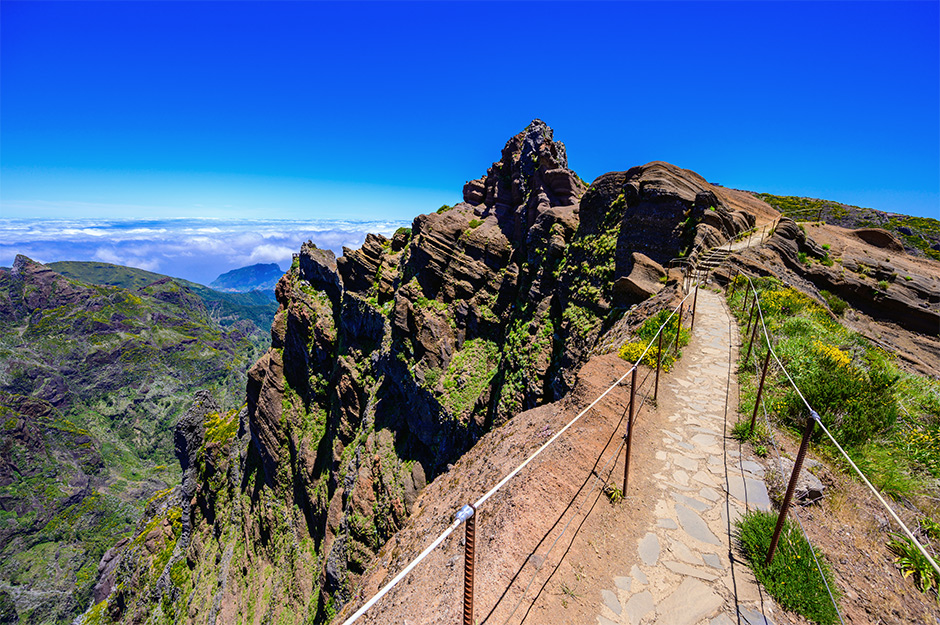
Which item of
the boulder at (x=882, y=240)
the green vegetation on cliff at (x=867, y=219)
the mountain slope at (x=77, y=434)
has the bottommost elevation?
the mountain slope at (x=77, y=434)

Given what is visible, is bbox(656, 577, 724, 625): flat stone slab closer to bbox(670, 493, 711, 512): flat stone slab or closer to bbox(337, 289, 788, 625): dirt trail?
bbox(337, 289, 788, 625): dirt trail

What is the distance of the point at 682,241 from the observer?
20422 mm

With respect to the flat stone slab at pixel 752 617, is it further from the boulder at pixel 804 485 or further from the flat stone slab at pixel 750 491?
the boulder at pixel 804 485

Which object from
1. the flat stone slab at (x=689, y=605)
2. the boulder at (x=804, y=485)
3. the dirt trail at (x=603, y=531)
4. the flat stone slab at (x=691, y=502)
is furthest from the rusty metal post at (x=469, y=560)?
the boulder at (x=804, y=485)

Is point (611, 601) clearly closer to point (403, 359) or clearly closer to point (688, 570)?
point (688, 570)

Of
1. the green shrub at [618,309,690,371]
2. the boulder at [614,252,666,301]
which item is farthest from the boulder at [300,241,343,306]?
the green shrub at [618,309,690,371]

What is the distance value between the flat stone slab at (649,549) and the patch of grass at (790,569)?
3.82ft

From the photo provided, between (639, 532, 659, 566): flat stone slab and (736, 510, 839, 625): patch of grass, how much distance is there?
1.17m

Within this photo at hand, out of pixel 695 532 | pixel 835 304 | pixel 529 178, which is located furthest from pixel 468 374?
pixel 695 532

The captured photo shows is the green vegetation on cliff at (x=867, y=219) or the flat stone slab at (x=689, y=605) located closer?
the flat stone slab at (x=689, y=605)

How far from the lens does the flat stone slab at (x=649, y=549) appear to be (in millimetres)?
5379

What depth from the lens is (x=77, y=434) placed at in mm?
137250

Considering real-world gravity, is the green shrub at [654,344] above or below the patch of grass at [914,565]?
above

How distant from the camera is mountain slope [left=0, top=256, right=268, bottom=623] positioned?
10044 cm
